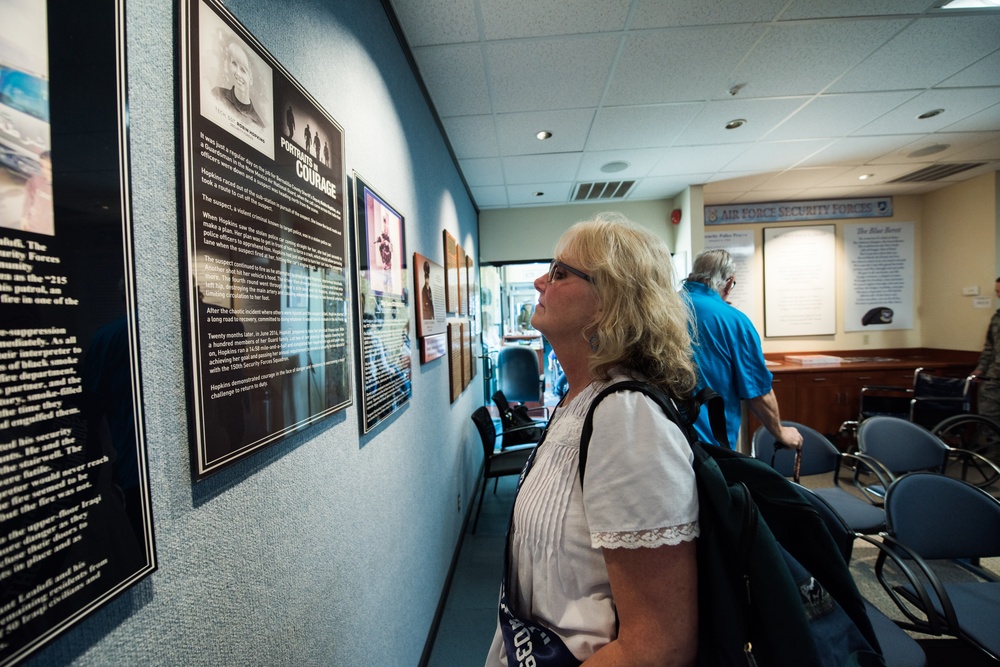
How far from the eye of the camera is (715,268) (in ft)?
7.02

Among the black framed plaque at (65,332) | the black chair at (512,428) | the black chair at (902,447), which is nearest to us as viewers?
the black framed plaque at (65,332)

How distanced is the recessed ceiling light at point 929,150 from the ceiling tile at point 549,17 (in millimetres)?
3691

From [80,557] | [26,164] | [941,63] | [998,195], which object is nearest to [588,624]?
[80,557]

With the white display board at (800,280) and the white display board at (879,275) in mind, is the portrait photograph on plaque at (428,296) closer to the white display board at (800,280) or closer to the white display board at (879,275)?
the white display board at (800,280)

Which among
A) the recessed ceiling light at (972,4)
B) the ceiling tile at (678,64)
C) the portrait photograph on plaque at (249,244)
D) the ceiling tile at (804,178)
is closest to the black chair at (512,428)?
the ceiling tile at (678,64)

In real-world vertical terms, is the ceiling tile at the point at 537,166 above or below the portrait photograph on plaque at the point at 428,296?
above

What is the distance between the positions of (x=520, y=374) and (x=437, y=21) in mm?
4038

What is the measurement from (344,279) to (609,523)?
35.9 inches

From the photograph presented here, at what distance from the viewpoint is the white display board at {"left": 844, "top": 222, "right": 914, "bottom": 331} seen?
5.17m

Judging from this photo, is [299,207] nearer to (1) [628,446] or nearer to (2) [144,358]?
(2) [144,358]

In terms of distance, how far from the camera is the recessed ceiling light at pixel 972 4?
6.24ft

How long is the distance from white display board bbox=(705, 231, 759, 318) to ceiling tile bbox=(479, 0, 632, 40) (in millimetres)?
4008

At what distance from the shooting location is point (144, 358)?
548 millimetres

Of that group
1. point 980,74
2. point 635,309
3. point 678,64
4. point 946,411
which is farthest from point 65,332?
point 946,411
